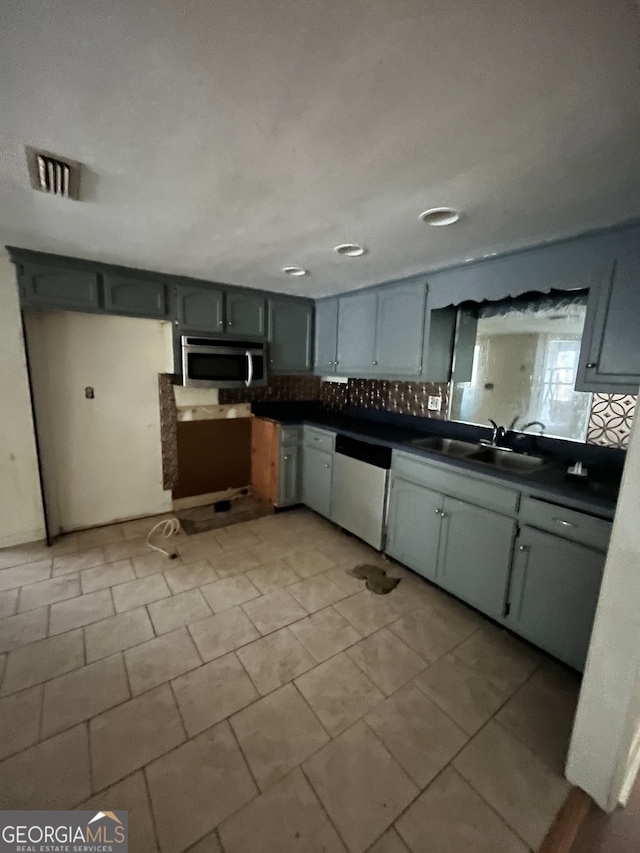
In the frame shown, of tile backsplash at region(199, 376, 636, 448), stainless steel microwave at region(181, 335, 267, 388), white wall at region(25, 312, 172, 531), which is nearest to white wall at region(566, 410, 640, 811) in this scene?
tile backsplash at region(199, 376, 636, 448)

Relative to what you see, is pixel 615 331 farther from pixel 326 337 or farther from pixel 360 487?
pixel 326 337

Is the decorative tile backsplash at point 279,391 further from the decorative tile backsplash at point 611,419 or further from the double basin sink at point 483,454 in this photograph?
the decorative tile backsplash at point 611,419

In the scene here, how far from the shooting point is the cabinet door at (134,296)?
2.61 meters

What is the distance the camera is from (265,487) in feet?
11.9

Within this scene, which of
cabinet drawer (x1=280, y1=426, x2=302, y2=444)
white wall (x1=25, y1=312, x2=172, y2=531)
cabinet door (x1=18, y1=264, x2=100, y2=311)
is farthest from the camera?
cabinet drawer (x1=280, y1=426, x2=302, y2=444)

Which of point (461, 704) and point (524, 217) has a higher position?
point (524, 217)

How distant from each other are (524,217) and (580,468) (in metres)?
1.32

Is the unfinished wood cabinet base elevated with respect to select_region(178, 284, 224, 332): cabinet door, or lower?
lower

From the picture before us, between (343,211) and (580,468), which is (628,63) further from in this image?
(580,468)

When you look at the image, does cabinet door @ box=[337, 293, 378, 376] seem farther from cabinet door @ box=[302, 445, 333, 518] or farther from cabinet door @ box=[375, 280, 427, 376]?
cabinet door @ box=[302, 445, 333, 518]

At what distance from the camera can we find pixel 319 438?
10.6ft

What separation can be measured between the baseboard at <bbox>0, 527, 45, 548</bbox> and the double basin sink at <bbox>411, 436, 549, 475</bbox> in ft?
9.89

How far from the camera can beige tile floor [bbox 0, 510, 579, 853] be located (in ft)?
3.87

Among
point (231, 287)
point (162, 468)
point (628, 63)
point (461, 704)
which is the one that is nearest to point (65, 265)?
point (231, 287)
